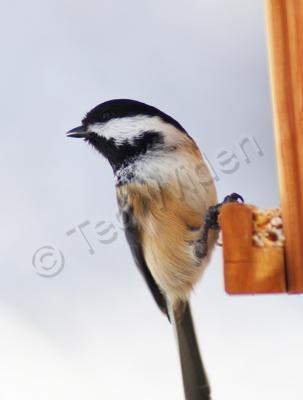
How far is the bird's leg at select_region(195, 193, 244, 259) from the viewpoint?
3.71 ft

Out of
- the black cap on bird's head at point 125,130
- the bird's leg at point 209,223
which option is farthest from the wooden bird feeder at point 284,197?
the black cap on bird's head at point 125,130

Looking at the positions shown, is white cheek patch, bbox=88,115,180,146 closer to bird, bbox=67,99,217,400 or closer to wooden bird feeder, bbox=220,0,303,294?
bird, bbox=67,99,217,400

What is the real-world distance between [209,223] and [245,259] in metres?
0.30

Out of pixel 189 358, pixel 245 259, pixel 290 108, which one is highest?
pixel 290 108

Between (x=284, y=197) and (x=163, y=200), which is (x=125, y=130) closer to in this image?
(x=163, y=200)

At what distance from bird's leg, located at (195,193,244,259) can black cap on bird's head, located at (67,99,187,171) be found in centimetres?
21

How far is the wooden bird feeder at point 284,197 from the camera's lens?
869 mm

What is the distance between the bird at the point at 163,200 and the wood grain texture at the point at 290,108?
0.34 metres

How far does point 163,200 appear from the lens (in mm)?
1257

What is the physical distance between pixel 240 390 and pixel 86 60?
0.78 meters

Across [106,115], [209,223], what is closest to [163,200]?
[209,223]

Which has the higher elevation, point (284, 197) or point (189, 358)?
point (284, 197)

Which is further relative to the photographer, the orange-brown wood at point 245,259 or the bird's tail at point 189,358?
the bird's tail at point 189,358

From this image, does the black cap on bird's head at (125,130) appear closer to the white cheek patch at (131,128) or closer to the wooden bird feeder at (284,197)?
the white cheek patch at (131,128)
